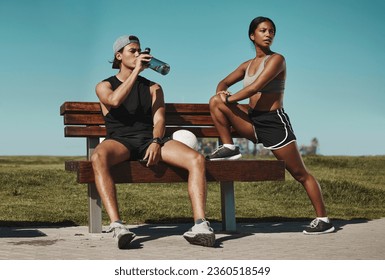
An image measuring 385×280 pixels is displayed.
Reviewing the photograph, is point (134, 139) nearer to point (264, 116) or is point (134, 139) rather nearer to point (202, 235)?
point (202, 235)

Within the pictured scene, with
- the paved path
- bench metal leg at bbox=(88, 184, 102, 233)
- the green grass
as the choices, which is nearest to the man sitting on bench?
the paved path

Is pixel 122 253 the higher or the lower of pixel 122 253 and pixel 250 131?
the lower

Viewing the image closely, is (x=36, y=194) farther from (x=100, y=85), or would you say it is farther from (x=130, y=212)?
(x=100, y=85)

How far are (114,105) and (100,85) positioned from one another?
1.09ft

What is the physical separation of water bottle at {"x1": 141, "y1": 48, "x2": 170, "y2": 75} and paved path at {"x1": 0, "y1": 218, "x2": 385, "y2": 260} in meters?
1.46

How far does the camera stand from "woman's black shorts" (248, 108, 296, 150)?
19.3ft

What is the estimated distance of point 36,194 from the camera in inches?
424

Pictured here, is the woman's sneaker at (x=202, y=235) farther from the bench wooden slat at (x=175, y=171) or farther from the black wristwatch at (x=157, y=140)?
the black wristwatch at (x=157, y=140)

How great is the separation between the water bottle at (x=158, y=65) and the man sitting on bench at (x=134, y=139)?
0.06 m

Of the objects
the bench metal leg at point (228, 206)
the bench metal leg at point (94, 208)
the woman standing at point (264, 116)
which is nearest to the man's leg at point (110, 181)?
the bench metal leg at point (94, 208)

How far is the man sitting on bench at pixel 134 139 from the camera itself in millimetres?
4945
